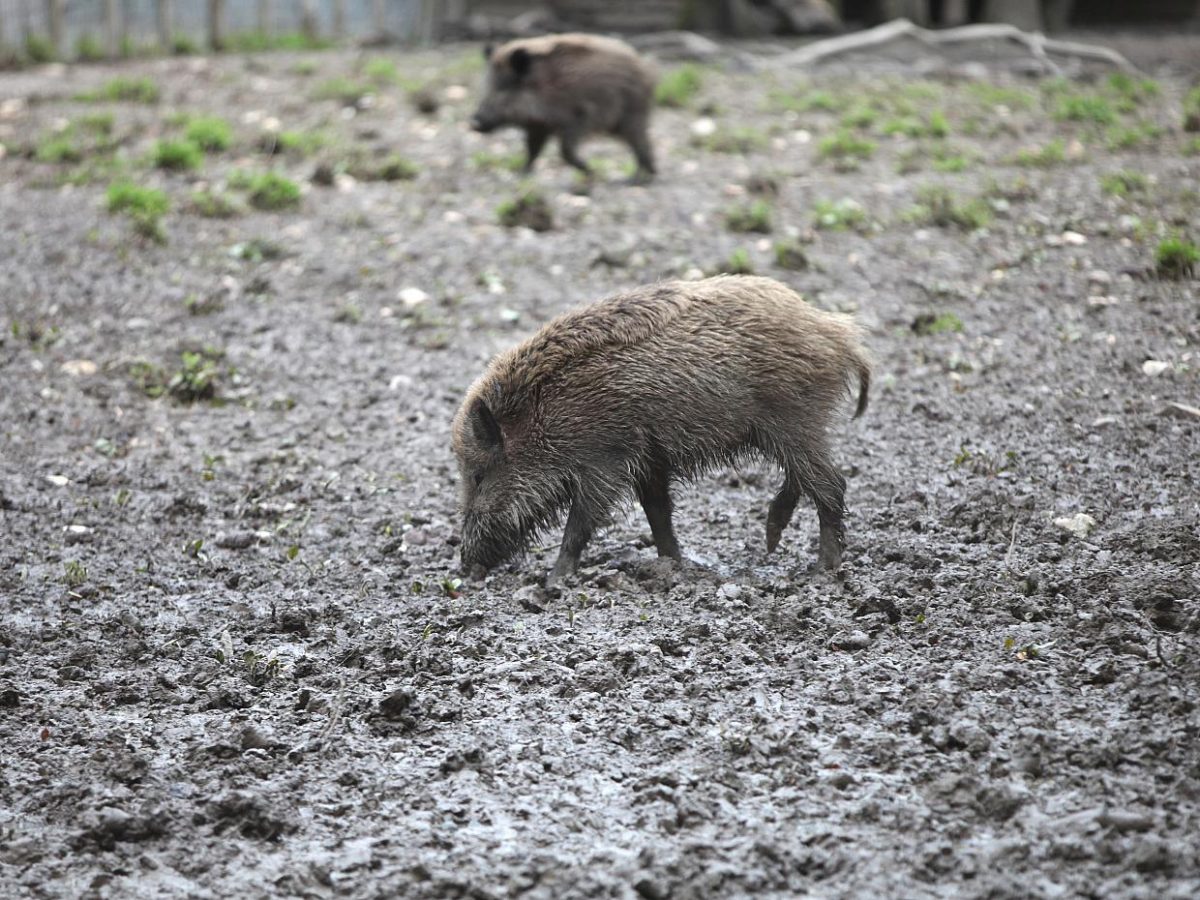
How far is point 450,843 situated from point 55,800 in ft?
3.43

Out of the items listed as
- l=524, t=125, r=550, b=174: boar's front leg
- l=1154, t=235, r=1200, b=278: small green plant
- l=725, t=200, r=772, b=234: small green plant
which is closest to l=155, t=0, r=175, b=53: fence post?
l=524, t=125, r=550, b=174: boar's front leg

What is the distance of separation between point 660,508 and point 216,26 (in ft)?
40.2

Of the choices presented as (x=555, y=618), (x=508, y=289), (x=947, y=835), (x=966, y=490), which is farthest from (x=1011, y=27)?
(x=947, y=835)

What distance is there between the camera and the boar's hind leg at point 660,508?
4.86 meters

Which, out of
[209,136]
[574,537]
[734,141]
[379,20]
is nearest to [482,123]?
[734,141]

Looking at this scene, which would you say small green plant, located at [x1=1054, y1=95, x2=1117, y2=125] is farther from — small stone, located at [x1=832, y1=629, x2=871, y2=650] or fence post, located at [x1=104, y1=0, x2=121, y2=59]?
fence post, located at [x1=104, y1=0, x2=121, y2=59]

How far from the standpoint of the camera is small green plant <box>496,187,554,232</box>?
871cm

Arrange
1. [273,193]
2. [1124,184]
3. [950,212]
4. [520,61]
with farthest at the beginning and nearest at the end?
[520,61] < [273,193] < [1124,184] < [950,212]

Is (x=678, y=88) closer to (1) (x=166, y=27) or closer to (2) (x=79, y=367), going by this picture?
(1) (x=166, y=27)

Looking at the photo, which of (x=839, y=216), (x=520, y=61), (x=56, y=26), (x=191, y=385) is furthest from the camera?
(x=56, y=26)

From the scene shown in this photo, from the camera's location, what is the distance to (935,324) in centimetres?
700

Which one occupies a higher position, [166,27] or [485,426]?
[166,27]

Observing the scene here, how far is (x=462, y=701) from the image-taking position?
399cm

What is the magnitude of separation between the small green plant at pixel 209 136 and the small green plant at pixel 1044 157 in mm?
5800
